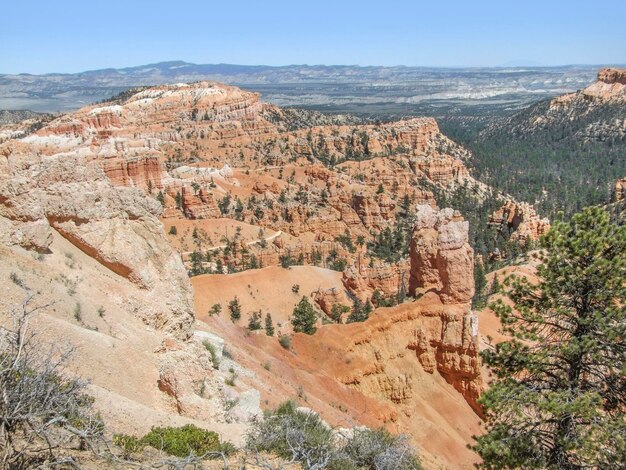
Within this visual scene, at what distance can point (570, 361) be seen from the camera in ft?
37.5

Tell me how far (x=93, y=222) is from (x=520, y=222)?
55672 mm

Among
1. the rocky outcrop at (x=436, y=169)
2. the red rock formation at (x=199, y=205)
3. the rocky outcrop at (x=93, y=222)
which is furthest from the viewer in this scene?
the rocky outcrop at (x=436, y=169)

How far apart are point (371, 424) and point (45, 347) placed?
47.9 feet

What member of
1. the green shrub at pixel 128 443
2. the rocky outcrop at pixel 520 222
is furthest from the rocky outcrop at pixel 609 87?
the green shrub at pixel 128 443

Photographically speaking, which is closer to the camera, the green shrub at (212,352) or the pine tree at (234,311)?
the green shrub at (212,352)

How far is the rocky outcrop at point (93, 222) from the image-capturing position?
1272 centimetres

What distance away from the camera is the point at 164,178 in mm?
63625

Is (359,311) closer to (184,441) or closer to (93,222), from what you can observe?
(93,222)

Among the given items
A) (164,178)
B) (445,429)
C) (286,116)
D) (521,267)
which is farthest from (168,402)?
(286,116)

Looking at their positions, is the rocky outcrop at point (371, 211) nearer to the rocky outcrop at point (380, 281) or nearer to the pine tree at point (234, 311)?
the rocky outcrop at point (380, 281)

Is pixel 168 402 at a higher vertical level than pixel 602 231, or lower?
lower

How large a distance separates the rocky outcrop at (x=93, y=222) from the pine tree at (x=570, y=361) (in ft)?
27.7

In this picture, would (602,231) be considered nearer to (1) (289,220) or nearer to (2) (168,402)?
(2) (168,402)

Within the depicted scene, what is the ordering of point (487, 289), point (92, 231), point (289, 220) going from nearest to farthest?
point (92, 231)
point (487, 289)
point (289, 220)
